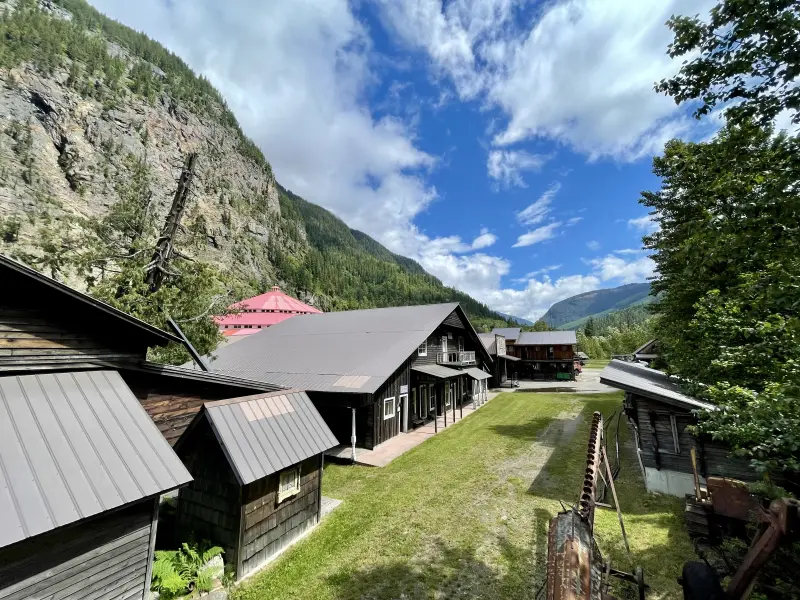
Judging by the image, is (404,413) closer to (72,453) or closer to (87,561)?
(87,561)

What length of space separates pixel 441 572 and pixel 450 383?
1795 centimetres

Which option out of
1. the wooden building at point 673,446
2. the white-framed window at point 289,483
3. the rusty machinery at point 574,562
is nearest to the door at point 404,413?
the wooden building at point 673,446

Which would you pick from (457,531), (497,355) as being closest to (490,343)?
(497,355)

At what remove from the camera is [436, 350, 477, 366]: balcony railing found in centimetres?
2412

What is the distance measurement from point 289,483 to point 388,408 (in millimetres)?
9321

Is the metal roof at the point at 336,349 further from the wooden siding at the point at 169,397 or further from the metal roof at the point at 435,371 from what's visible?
the wooden siding at the point at 169,397

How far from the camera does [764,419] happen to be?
5719 millimetres

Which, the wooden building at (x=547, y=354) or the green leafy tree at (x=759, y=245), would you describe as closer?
the green leafy tree at (x=759, y=245)

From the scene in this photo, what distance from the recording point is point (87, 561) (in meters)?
5.32

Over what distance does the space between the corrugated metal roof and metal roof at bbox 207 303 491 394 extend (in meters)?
9.04

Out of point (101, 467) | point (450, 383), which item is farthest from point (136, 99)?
point (101, 467)

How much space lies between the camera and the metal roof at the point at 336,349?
16719 millimetres

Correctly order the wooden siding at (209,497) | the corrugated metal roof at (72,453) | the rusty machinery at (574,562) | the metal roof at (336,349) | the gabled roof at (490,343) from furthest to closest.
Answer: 1. the gabled roof at (490,343)
2. the metal roof at (336,349)
3. the wooden siding at (209,497)
4. the corrugated metal roof at (72,453)
5. the rusty machinery at (574,562)

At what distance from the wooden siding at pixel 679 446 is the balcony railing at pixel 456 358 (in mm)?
12912
